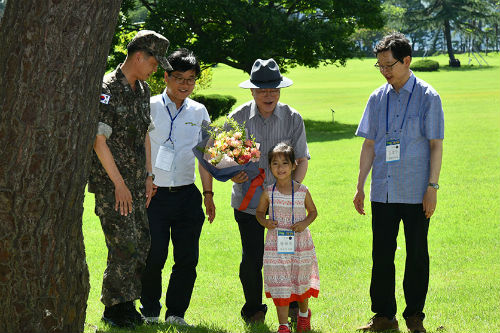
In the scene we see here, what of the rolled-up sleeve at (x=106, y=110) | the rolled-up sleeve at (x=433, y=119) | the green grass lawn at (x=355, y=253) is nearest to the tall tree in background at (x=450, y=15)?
the green grass lawn at (x=355, y=253)

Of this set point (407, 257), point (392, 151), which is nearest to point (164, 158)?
point (392, 151)

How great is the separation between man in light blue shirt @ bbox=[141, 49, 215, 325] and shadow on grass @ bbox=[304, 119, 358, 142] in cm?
2120

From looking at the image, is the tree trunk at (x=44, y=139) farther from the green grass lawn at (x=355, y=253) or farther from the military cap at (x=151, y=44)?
the green grass lawn at (x=355, y=253)

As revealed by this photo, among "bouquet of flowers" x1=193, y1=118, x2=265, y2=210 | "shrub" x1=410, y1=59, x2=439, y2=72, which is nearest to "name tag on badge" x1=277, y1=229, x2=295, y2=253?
"bouquet of flowers" x1=193, y1=118, x2=265, y2=210

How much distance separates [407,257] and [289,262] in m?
1.02

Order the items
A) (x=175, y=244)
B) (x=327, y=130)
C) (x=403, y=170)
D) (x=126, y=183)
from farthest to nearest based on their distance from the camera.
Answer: (x=327, y=130), (x=175, y=244), (x=403, y=170), (x=126, y=183)

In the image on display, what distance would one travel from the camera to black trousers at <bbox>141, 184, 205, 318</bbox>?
6.32 metres

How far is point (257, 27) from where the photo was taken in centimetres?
3173

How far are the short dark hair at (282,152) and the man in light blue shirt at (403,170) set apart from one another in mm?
783

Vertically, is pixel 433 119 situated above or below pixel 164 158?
above

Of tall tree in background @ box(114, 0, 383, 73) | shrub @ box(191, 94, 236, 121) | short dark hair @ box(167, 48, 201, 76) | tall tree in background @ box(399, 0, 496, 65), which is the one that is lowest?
short dark hair @ box(167, 48, 201, 76)

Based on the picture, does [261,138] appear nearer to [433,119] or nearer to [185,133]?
[185,133]

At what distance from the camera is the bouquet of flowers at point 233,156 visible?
590cm

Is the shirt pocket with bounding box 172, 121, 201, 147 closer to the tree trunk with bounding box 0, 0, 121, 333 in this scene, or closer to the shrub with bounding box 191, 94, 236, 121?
the tree trunk with bounding box 0, 0, 121, 333
